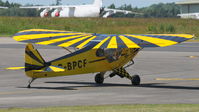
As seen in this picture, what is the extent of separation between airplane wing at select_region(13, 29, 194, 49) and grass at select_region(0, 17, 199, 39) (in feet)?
156

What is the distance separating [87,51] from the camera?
66.9 feet

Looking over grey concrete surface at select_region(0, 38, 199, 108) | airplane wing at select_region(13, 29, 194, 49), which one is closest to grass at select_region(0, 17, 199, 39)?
grey concrete surface at select_region(0, 38, 199, 108)

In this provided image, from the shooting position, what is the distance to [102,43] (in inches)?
789

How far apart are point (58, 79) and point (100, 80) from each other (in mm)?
2385

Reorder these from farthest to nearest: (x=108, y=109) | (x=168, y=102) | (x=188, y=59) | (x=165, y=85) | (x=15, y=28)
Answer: (x=15, y=28) < (x=188, y=59) < (x=165, y=85) < (x=168, y=102) < (x=108, y=109)

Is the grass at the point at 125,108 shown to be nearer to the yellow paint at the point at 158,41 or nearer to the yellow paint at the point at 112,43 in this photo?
the yellow paint at the point at 158,41

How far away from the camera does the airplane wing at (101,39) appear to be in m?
19.6

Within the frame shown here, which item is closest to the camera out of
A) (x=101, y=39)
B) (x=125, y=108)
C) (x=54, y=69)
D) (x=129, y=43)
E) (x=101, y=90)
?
(x=125, y=108)

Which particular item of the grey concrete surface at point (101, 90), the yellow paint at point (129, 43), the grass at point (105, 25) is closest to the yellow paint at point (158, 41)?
the yellow paint at point (129, 43)

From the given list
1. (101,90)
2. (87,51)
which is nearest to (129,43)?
(87,51)

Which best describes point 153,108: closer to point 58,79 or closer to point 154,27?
point 58,79

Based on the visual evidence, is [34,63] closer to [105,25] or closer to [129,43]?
[129,43]

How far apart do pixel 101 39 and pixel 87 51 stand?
89cm

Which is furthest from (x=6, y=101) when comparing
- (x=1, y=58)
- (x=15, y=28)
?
(x=15, y=28)
